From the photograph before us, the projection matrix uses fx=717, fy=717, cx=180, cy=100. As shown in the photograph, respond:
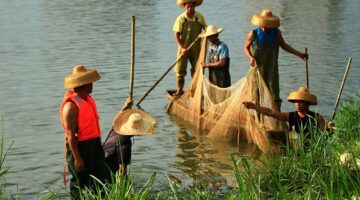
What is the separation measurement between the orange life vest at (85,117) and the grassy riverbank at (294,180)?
47 cm

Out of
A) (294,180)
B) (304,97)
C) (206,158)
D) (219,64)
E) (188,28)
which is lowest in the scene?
(206,158)

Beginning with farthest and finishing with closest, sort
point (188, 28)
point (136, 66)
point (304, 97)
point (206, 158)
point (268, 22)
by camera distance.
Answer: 1. point (136, 66)
2. point (188, 28)
3. point (268, 22)
4. point (206, 158)
5. point (304, 97)

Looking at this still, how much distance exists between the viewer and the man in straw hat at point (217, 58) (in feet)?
31.9

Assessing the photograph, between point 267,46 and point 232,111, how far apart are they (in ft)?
3.48

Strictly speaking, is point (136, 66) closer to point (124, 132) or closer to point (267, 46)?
point (267, 46)

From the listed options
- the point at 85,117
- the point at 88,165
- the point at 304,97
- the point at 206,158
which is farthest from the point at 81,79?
the point at 206,158

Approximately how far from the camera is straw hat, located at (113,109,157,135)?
6.36 m

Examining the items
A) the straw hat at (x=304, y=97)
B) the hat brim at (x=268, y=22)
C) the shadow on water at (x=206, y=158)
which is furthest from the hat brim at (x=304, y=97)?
the hat brim at (x=268, y=22)

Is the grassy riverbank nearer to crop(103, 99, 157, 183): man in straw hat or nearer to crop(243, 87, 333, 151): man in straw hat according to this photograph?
crop(243, 87, 333, 151): man in straw hat

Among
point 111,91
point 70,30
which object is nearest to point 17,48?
point 70,30

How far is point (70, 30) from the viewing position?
20.6m

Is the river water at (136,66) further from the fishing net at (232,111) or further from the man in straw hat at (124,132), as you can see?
A: the man in straw hat at (124,132)

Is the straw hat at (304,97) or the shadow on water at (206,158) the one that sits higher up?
the straw hat at (304,97)

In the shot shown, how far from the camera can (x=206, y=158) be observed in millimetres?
8586
